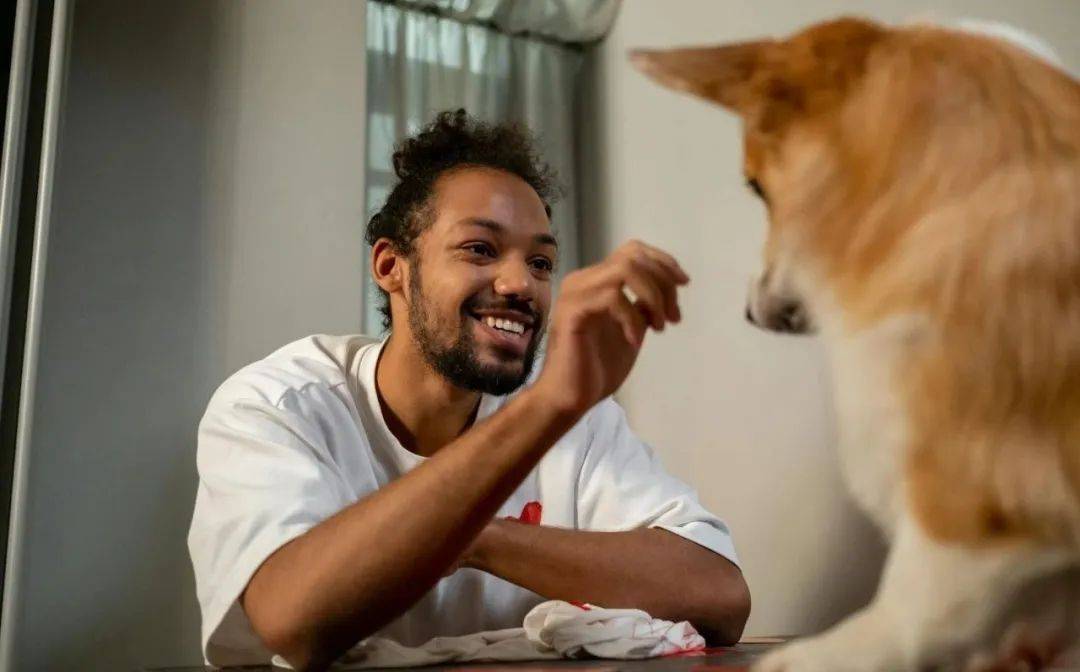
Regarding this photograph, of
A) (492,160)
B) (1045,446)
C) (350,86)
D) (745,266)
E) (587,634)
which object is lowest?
(587,634)

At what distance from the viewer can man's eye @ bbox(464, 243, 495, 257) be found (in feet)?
2.38

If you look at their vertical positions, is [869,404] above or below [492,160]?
below

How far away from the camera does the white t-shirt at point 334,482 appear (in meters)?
0.71

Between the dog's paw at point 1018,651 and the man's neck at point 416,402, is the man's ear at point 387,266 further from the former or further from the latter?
the dog's paw at point 1018,651

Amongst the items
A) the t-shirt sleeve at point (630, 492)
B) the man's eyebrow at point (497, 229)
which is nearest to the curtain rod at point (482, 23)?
the man's eyebrow at point (497, 229)

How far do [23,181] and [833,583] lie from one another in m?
1.05

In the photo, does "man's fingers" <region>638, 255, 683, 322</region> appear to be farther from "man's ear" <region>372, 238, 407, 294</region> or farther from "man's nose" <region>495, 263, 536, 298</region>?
"man's ear" <region>372, 238, 407, 294</region>

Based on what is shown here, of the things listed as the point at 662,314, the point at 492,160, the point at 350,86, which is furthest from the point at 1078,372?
the point at 350,86

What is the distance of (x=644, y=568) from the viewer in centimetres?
78

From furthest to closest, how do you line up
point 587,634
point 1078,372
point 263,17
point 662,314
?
point 263,17 < point 587,634 < point 662,314 < point 1078,372

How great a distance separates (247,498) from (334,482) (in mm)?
84

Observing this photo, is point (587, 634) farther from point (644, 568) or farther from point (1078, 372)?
point (1078, 372)

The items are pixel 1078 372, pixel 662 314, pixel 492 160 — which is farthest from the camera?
pixel 492 160

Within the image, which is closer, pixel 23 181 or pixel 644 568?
pixel 644 568
